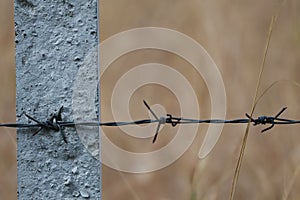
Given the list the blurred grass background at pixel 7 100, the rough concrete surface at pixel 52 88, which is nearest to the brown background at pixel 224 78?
the blurred grass background at pixel 7 100

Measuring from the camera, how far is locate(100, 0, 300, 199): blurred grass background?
8.42 ft

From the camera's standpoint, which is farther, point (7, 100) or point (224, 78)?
point (224, 78)

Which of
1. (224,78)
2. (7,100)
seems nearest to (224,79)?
(224,78)

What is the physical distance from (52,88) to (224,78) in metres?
1.81

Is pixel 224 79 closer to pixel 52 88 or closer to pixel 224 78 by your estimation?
pixel 224 78

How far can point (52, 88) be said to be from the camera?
944 millimetres

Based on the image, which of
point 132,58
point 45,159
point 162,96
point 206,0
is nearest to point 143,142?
point 162,96

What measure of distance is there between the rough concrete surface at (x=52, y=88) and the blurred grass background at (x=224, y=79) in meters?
1.53

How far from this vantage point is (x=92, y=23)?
0.93 meters

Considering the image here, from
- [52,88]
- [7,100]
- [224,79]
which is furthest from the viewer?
[224,79]

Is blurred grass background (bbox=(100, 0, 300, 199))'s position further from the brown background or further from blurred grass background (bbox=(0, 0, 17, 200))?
blurred grass background (bbox=(0, 0, 17, 200))

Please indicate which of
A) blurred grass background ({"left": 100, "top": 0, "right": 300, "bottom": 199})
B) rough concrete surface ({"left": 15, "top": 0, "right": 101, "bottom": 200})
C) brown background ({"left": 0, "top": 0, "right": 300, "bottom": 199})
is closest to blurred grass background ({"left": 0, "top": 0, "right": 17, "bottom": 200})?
brown background ({"left": 0, "top": 0, "right": 300, "bottom": 199})

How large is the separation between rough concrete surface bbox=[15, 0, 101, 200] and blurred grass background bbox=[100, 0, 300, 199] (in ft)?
5.03

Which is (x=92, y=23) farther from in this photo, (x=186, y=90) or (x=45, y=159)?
(x=186, y=90)
